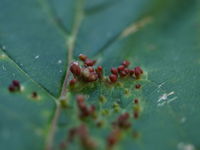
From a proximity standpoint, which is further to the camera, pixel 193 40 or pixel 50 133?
pixel 193 40

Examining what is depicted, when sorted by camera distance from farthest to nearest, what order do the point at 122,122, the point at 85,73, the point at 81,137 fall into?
the point at 85,73 → the point at 122,122 → the point at 81,137

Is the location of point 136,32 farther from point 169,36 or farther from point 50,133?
point 50,133

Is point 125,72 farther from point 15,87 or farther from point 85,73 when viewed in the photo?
point 15,87

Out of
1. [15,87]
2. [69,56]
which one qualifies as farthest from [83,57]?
[15,87]

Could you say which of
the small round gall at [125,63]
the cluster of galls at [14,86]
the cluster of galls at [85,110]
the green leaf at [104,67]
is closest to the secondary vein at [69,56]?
the green leaf at [104,67]

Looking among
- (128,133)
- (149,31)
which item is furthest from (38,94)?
(149,31)

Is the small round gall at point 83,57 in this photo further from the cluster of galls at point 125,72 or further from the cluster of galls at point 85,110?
the cluster of galls at point 85,110
